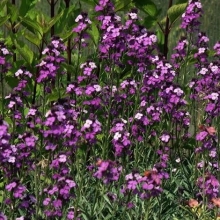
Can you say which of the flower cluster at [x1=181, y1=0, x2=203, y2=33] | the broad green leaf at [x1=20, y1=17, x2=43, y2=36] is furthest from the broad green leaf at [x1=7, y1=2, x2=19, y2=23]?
the flower cluster at [x1=181, y1=0, x2=203, y2=33]

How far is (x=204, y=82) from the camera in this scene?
5711 mm

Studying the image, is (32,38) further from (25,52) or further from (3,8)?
(3,8)

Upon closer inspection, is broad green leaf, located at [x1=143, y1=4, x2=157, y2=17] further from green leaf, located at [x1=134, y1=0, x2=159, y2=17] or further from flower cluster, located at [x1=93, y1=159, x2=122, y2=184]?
flower cluster, located at [x1=93, y1=159, x2=122, y2=184]

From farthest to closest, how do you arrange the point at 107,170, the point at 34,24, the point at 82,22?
the point at 34,24 → the point at 82,22 → the point at 107,170

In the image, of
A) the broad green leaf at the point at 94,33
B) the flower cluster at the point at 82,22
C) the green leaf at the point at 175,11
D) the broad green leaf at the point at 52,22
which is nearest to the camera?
the flower cluster at the point at 82,22

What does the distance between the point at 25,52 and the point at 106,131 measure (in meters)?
0.99

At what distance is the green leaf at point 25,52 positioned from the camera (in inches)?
223

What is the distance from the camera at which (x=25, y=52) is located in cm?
568

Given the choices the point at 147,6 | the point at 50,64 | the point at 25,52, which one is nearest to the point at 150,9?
the point at 147,6

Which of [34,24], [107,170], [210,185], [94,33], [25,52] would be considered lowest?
[210,185]

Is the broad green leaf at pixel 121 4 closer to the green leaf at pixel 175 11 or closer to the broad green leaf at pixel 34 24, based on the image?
the green leaf at pixel 175 11

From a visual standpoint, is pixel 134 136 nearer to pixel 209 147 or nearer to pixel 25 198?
pixel 209 147

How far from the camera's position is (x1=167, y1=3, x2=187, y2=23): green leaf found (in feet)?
20.9

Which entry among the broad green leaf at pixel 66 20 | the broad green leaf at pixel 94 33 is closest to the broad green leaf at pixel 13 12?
the broad green leaf at pixel 66 20
